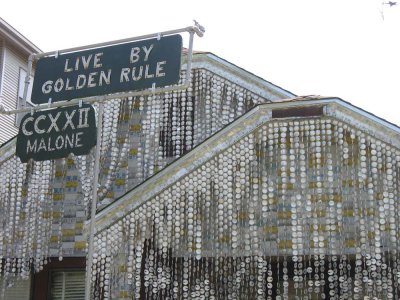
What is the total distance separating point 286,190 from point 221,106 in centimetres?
366

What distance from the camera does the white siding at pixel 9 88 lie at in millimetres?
18938

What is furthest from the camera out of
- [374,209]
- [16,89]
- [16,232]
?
[16,89]

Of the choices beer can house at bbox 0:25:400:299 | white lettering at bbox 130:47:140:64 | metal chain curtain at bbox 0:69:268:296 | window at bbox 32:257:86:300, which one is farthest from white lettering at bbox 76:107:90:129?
window at bbox 32:257:86:300

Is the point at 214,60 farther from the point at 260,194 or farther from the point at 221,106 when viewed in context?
the point at 260,194

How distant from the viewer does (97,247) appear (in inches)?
430

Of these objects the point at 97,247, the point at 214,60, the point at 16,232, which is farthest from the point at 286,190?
the point at 16,232

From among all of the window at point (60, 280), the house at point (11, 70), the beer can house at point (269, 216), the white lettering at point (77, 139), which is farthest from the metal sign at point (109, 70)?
the house at point (11, 70)

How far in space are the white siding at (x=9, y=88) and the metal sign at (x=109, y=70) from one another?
32.7ft

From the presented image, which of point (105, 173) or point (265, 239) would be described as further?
point (105, 173)

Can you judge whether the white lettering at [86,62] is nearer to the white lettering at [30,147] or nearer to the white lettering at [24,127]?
the white lettering at [24,127]

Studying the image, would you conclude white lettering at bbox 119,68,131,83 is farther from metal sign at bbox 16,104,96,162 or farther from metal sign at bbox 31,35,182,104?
metal sign at bbox 16,104,96,162

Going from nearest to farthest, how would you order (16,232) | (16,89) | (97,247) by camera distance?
(97,247), (16,232), (16,89)

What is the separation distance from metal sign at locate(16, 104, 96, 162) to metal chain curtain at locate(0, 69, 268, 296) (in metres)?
4.66

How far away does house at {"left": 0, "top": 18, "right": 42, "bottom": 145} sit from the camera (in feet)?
62.1
